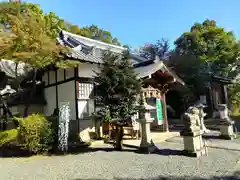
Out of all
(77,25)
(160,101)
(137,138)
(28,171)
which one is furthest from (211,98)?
(77,25)

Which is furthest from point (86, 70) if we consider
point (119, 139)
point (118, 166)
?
point (118, 166)

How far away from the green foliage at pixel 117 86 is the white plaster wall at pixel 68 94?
232 centimetres

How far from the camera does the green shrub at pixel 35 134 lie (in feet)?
24.1

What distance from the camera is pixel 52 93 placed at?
36.5 feet

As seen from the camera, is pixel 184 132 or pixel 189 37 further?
pixel 189 37

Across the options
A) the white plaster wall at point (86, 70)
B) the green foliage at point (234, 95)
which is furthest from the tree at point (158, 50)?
the white plaster wall at point (86, 70)

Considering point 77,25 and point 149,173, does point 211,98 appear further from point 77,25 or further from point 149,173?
point 77,25

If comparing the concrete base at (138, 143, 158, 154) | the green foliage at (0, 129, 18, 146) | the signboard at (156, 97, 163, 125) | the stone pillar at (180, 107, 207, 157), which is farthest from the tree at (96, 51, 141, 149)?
the signboard at (156, 97, 163, 125)

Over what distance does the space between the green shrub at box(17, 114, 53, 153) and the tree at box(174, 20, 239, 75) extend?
54.2 ft

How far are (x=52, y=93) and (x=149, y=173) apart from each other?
24.2ft

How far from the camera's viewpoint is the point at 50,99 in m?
11.2

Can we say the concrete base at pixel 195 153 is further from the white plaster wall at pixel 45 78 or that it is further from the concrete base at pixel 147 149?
the white plaster wall at pixel 45 78

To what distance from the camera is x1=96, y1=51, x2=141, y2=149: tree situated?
7.72 meters

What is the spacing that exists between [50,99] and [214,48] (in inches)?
731
